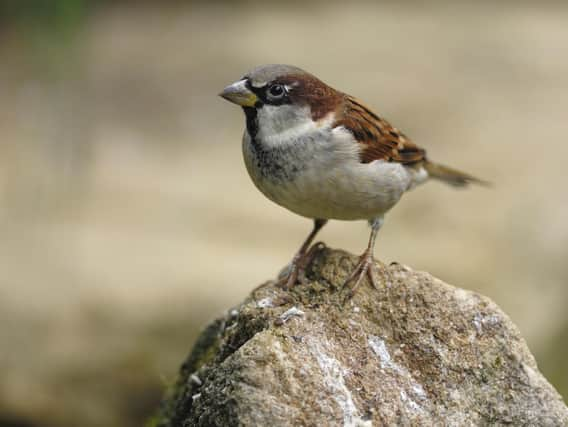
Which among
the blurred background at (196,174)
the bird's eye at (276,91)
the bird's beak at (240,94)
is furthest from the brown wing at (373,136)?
the blurred background at (196,174)

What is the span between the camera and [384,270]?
11.9 ft

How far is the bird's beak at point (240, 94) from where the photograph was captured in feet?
12.1

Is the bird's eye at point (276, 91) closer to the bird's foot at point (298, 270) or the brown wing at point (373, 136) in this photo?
the brown wing at point (373, 136)

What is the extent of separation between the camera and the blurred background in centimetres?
662

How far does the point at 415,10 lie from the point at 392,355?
10.8 metres

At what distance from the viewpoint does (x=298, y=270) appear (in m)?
3.89

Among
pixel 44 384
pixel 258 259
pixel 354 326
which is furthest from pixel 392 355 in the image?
pixel 258 259

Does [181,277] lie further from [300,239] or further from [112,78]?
[112,78]

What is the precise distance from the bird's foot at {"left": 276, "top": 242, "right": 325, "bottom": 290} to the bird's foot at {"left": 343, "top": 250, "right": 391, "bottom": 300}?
251 millimetres

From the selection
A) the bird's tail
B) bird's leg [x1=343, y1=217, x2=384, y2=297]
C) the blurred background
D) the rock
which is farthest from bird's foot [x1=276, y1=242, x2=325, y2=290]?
the blurred background

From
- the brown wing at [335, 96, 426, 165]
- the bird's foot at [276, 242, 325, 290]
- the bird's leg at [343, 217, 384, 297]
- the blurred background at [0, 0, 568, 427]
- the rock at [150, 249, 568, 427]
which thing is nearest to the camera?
the rock at [150, 249, 568, 427]

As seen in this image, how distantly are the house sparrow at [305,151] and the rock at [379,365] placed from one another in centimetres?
18

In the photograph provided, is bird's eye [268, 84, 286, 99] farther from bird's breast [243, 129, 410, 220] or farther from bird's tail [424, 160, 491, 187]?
bird's tail [424, 160, 491, 187]

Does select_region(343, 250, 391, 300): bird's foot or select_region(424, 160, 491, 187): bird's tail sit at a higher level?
select_region(424, 160, 491, 187): bird's tail
